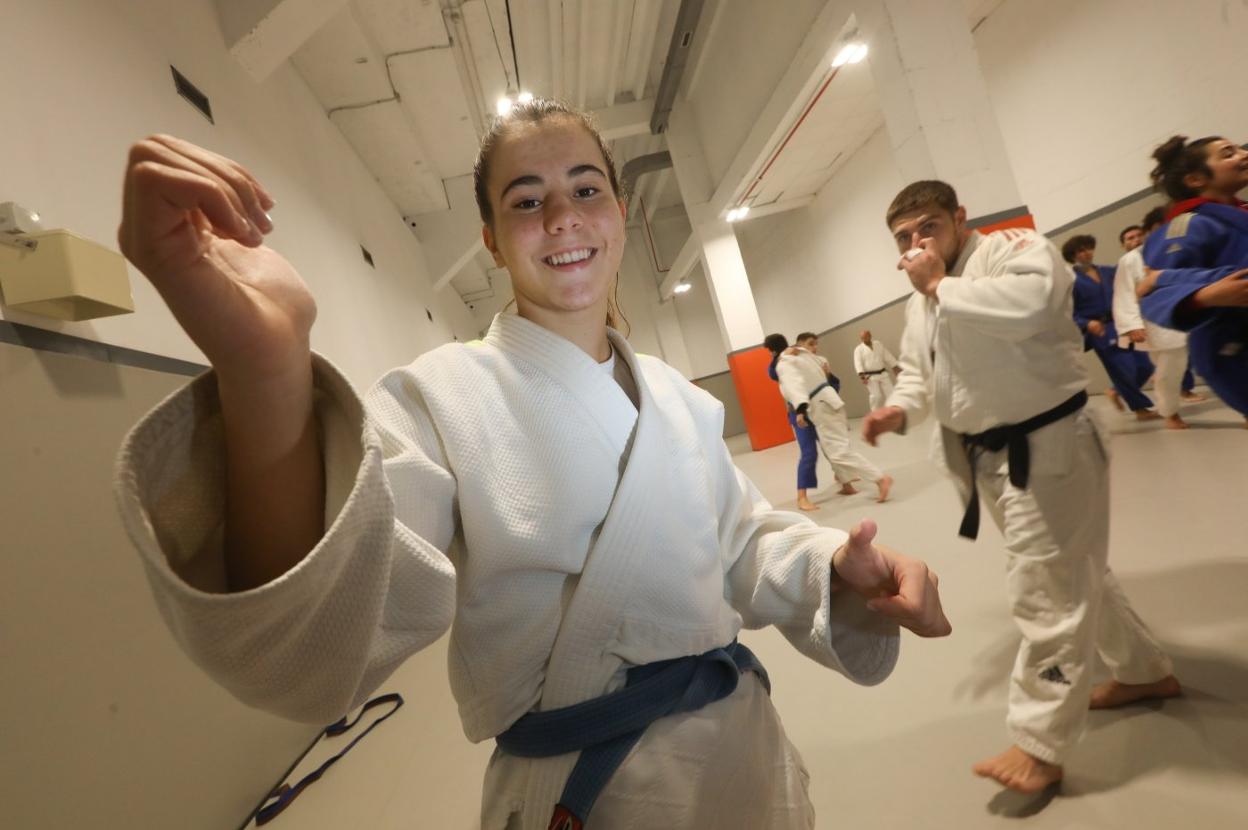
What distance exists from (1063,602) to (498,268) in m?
3.51

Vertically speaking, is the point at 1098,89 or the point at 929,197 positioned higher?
the point at 1098,89

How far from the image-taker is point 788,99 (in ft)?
20.5

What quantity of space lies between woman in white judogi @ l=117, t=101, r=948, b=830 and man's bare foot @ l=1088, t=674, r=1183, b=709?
1.59m

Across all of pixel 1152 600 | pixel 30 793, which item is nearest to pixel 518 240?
pixel 30 793

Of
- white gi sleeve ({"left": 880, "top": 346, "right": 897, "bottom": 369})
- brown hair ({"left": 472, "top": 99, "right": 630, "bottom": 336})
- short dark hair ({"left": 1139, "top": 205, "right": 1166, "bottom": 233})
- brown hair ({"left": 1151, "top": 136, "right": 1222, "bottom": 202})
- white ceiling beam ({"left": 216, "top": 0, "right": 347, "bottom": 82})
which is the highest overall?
white ceiling beam ({"left": 216, "top": 0, "right": 347, "bottom": 82})

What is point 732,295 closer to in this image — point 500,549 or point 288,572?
point 500,549

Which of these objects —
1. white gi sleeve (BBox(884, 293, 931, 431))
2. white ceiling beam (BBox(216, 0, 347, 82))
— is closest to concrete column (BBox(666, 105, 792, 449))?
Result: white ceiling beam (BBox(216, 0, 347, 82))

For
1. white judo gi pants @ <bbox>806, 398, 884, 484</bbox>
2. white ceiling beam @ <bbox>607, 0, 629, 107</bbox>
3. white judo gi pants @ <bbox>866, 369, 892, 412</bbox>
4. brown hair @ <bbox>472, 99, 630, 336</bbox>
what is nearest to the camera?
brown hair @ <bbox>472, 99, 630, 336</bbox>

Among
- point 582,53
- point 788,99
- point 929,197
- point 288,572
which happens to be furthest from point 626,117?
point 288,572

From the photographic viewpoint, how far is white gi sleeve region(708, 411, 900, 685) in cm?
93

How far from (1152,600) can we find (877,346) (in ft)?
23.6

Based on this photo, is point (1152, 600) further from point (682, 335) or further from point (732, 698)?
point (682, 335)

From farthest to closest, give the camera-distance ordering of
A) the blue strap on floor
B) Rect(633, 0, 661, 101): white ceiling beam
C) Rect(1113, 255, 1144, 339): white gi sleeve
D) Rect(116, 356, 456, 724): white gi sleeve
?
Rect(633, 0, 661, 101): white ceiling beam < Rect(1113, 255, 1144, 339): white gi sleeve < the blue strap on floor < Rect(116, 356, 456, 724): white gi sleeve

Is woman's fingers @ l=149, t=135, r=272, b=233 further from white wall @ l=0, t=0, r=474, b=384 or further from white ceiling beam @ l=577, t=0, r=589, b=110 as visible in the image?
white ceiling beam @ l=577, t=0, r=589, b=110
